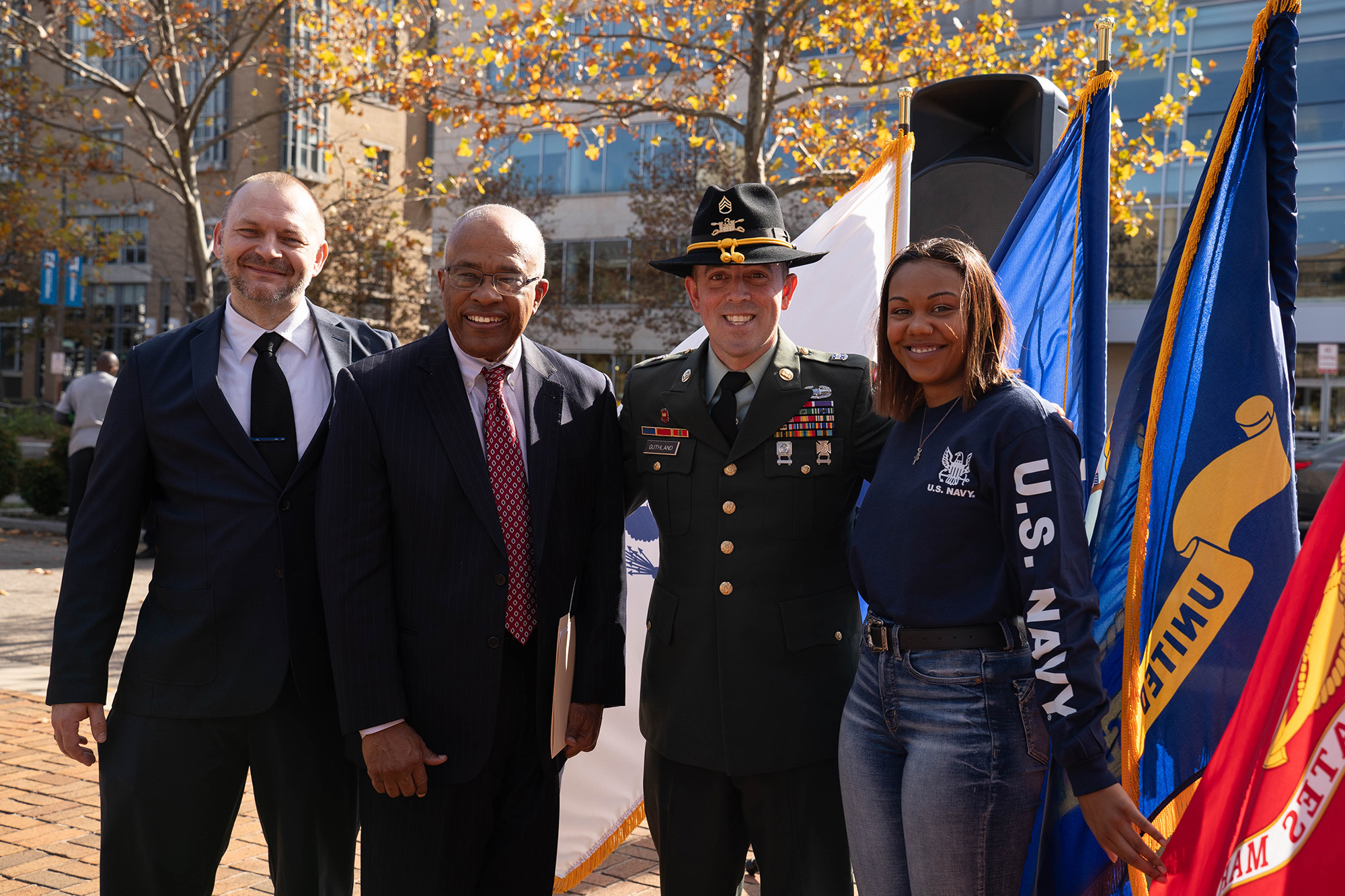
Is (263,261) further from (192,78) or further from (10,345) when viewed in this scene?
(10,345)

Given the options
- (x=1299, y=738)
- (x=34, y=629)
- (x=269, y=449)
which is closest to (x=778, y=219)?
(x=269, y=449)

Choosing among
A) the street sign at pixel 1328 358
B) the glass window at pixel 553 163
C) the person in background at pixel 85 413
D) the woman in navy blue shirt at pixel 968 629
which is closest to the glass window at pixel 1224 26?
the street sign at pixel 1328 358

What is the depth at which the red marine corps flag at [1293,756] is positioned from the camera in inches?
60.8

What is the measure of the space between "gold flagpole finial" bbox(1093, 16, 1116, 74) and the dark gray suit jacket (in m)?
2.28

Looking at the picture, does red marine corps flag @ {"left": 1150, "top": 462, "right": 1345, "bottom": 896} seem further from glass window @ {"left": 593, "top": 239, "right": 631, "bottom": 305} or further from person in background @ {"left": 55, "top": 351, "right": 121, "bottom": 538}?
glass window @ {"left": 593, "top": 239, "right": 631, "bottom": 305}

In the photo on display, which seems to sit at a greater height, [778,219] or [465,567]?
[778,219]

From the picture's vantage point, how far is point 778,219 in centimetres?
294

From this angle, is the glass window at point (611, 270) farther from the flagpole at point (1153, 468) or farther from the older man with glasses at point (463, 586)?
the flagpole at point (1153, 468)

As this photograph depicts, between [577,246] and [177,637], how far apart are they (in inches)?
1063

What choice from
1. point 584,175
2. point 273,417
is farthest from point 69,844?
point 584,175

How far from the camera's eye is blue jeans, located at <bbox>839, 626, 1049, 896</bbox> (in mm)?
2086

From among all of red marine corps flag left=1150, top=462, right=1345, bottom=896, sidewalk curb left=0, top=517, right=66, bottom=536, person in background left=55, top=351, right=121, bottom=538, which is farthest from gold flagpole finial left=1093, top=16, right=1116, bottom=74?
sidewalk curb left=0, top=517, right=66, bottom=536

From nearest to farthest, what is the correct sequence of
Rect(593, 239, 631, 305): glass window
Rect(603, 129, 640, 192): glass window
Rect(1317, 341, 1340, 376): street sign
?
Rect(1317, 341, 1340, 376): street sign, Rect(593, 239, 631, 305): glass window, Rect(603, 129, 640, 192): glass window

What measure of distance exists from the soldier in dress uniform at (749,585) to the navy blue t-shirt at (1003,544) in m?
0.37
